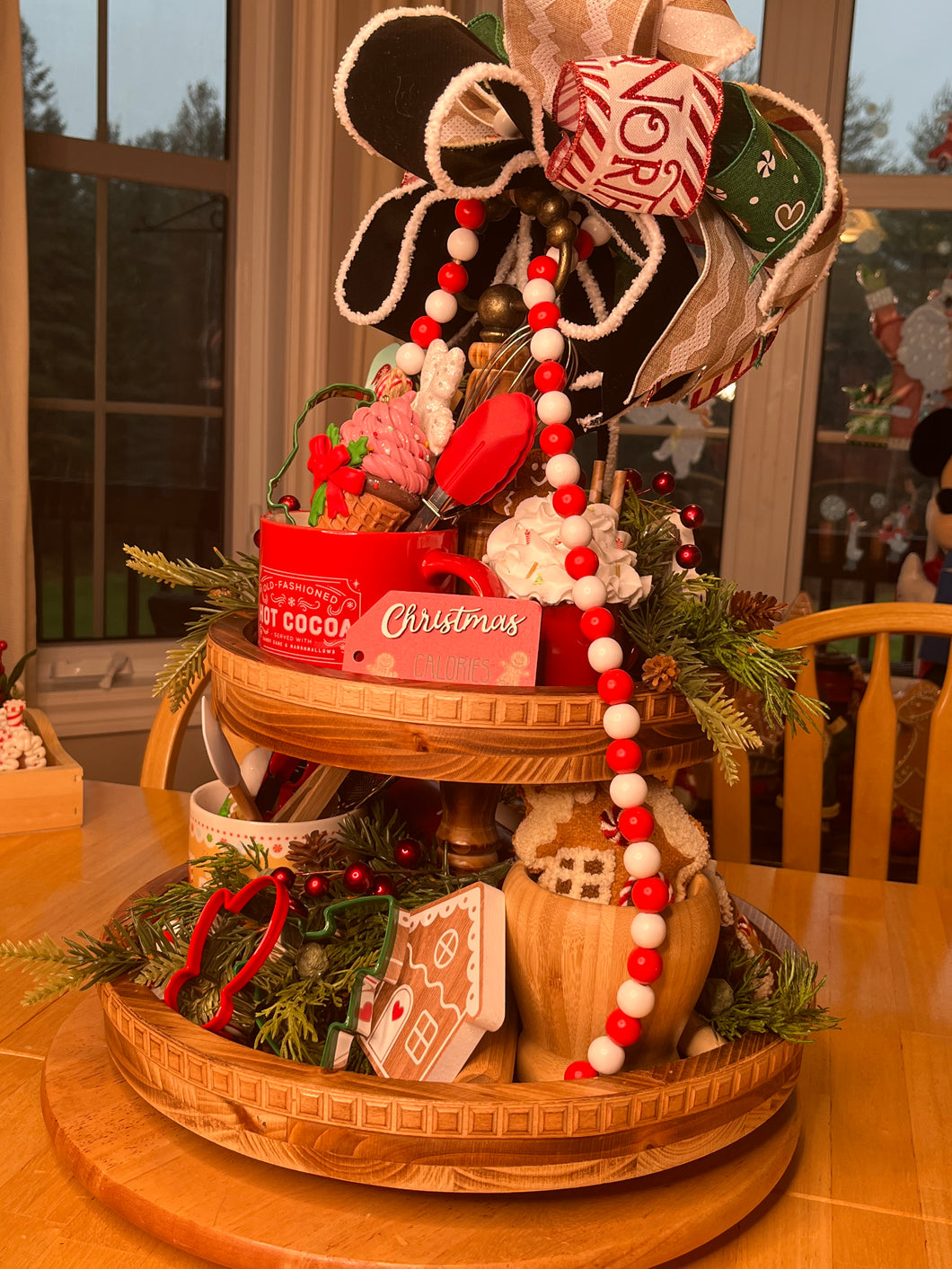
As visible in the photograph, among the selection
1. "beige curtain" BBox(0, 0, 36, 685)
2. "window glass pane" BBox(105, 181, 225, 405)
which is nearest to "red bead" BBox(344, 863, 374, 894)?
"beige curtain" BBox(0, 0, 36, 685)

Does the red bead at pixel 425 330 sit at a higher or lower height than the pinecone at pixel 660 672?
higher

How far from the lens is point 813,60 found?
2.69 meters

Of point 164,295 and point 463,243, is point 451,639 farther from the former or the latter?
point 164,295

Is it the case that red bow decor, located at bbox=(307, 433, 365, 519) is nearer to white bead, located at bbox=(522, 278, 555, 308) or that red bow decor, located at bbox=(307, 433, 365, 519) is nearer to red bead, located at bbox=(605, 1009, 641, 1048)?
white bead, located at bbox=(522, 278, 555, 308)

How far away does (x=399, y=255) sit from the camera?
2.41 feet

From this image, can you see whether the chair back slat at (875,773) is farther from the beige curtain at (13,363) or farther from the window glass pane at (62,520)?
the window glass pane at (62,520)

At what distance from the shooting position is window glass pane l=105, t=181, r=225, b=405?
2.38m

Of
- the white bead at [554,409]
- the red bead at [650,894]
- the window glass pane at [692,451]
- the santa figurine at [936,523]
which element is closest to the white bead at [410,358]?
the white bead at [554,409]

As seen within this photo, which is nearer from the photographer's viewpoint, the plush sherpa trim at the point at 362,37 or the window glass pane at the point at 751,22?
the plush sherpa trim at the point at 362,37

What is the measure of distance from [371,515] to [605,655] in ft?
0.50

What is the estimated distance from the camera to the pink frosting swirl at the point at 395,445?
624mm

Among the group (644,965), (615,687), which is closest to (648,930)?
(644,965)

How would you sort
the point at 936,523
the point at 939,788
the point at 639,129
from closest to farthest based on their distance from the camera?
the point at 639,129, the point at 939,788, the point at 936,523

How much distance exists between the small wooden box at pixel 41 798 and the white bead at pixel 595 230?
0.73m
